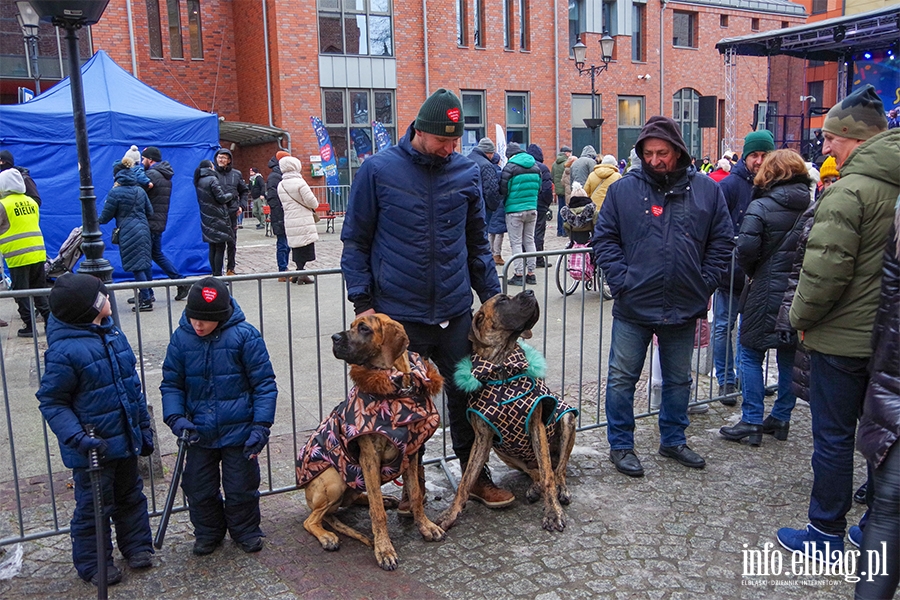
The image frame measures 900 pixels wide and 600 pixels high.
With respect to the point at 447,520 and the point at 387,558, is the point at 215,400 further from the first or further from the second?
the point at 447,520

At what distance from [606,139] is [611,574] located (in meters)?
26.8

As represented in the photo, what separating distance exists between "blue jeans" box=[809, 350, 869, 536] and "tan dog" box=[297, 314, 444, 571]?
5.88 ft

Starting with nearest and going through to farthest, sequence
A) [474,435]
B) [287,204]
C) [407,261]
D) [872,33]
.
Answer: [407,261] < [474,435] < [287,204] < [872,33]

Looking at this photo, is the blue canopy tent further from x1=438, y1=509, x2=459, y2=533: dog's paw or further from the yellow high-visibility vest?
x1=438, y1=509, x2=459, y2=533: dog's paw

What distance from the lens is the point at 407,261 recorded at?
3832 millimetres

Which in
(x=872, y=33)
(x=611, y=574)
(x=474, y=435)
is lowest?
(x=611, y=574)

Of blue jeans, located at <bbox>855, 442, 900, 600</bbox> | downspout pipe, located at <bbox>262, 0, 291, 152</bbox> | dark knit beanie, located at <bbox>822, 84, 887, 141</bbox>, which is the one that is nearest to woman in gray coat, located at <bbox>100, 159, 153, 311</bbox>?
dark knit beanie, located at <bbox>822, 84, 887, 141</bbox>

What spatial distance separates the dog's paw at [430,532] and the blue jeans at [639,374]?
1.44 meters

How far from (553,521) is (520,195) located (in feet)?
26.0

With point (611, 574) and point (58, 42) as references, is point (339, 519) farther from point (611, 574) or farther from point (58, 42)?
point (58, 42)

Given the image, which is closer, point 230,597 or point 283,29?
point 230,597

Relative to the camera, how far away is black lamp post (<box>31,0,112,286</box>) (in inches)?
176

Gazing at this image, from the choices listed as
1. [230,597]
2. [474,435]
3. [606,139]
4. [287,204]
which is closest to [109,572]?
[230,597]

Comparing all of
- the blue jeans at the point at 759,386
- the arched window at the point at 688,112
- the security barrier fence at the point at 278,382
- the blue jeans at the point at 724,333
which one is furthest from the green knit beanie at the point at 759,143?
→ the arched window at the point at 688,112
